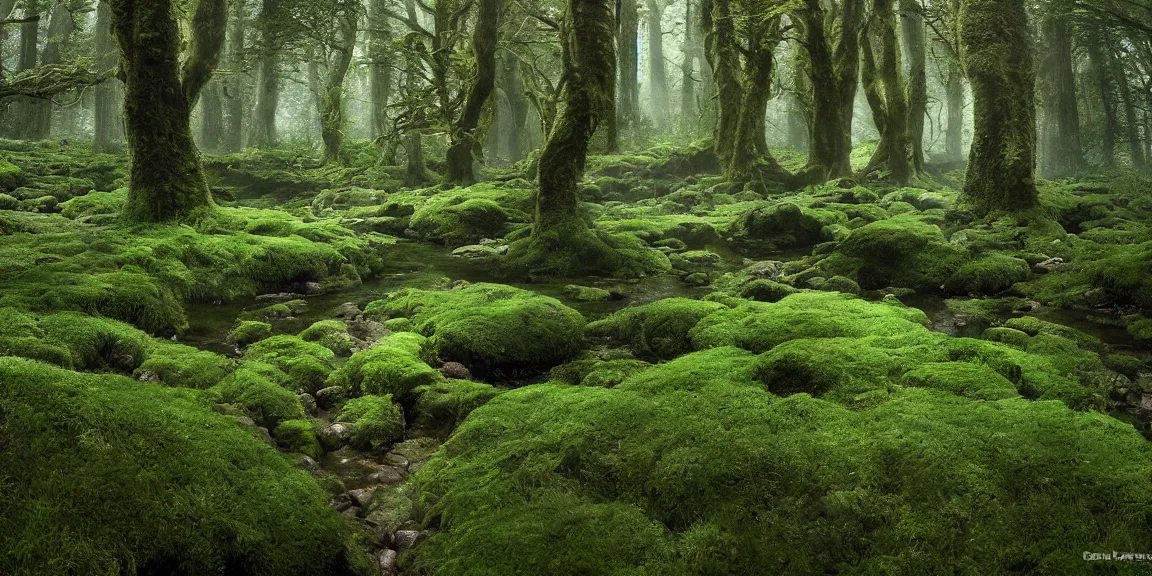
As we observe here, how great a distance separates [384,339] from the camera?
6.29m

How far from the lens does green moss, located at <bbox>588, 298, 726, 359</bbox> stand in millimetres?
6189

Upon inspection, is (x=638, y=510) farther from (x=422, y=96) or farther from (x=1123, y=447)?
(x=422, y=96)

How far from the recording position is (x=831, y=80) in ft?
57.5

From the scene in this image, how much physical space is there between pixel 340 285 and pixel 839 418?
7372 millimetres

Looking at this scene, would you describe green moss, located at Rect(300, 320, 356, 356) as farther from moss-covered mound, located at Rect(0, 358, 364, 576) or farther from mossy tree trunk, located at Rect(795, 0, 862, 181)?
mossy tree trunk, located at Rect(795, 0, 862, 181)

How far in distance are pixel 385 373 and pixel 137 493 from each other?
247 centimetres

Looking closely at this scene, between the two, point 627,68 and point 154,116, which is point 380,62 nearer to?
point 627,68

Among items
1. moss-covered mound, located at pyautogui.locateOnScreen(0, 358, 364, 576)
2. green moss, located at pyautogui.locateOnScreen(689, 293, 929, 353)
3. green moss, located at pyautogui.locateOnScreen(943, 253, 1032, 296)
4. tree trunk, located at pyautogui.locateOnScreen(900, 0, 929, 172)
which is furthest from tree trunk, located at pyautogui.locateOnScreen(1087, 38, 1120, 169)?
moss-covered mound, located at pyautogui.locateOnScreen(0, 358, 364, 576)

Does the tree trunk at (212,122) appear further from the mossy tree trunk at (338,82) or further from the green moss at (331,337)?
the green moss at (331,337)

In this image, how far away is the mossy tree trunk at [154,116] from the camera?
9.59 metres

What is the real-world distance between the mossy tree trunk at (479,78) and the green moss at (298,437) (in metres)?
13.6

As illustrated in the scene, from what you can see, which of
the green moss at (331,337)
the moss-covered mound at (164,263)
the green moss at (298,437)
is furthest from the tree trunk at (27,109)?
the green moss at (298,437)

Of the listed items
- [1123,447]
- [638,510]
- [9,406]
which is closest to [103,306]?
[9,406]

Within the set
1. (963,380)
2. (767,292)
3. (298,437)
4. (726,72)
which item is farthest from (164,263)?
(726,72)
